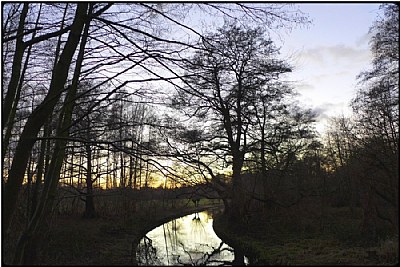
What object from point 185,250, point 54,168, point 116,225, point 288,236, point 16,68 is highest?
point 16,68

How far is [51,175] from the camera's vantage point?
534cm

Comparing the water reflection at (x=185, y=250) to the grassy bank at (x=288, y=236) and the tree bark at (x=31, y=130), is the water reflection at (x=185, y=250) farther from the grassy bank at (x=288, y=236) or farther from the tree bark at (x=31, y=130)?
the tree bark at (x=31, y=130)

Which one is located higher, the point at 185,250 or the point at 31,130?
the point at 31,130

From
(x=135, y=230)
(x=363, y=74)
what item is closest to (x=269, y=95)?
(x=363, y=74)

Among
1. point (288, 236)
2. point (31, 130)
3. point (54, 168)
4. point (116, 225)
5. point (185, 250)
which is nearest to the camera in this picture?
point (31, 130)

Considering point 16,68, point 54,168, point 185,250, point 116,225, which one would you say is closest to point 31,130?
point 54,168

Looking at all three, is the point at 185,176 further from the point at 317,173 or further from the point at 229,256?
the point at 317,173

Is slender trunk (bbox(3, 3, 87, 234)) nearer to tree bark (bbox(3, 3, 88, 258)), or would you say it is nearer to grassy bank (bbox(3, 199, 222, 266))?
tree bark (bbox(3, 3, 88, 258))

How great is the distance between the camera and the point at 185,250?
10.5 metres

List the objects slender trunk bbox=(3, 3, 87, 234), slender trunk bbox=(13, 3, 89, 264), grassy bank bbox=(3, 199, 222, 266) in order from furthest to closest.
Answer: grassy bank bbox=(3, 199, 222, 266) → slender trunk bbox=(13, 3, 89, 264) → slender trunk bbox=(3, 3, 87, 234)

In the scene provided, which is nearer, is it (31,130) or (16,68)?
(31,130)

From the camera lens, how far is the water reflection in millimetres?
8236

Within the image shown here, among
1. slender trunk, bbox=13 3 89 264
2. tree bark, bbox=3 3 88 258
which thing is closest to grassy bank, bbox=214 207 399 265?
slender trunk, bbox=13 3 89 264

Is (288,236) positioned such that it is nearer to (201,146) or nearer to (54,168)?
(201,146)
